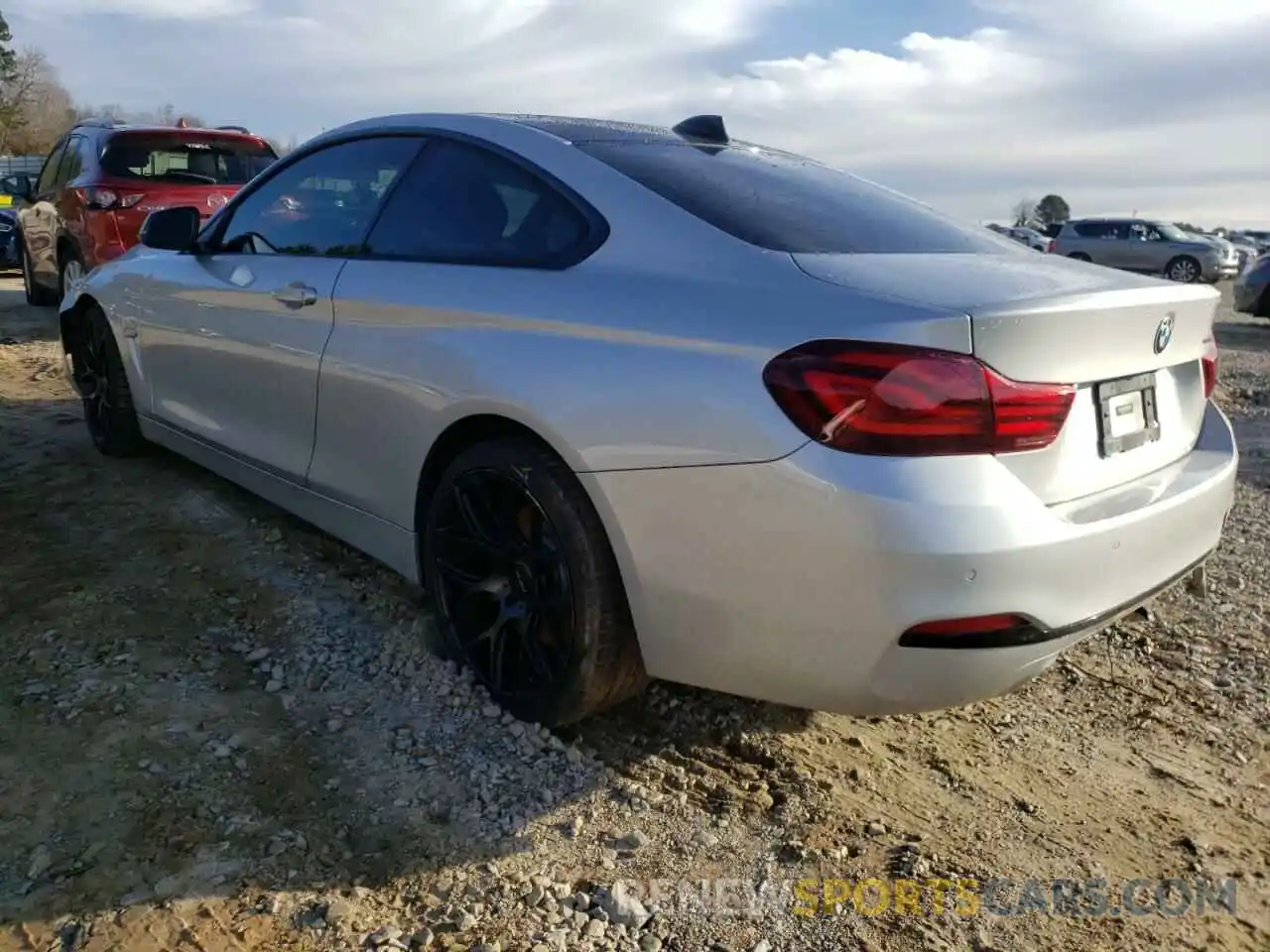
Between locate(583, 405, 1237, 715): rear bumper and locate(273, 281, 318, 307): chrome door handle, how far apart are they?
1403 millimetres

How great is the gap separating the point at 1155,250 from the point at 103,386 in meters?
24.1

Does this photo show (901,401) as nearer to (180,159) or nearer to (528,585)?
(528,585)

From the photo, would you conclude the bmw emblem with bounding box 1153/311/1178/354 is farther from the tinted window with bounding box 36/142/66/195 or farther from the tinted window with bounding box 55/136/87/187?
the tinted window with bounding box 36/142/66/195

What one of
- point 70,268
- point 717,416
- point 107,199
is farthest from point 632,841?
point 70,268

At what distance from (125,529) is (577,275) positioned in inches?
94.0

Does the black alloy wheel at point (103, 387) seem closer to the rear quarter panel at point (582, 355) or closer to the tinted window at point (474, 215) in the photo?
the rear quarter panel at point (582, 355)

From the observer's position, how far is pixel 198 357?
3.98 metres

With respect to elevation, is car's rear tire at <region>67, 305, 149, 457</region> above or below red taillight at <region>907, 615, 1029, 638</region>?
above

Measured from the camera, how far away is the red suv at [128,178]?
25.4ft

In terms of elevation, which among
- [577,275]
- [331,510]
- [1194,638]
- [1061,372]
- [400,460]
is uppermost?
[577,275]

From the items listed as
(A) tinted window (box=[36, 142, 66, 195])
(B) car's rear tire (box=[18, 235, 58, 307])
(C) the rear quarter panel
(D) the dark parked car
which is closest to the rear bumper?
(C) the rear quarter panel

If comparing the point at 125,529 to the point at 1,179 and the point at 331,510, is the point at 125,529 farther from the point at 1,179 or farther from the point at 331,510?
the point at 1,179

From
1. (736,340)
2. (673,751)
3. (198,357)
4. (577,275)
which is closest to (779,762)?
(673,751)

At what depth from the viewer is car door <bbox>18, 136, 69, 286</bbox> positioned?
8.99 metres
